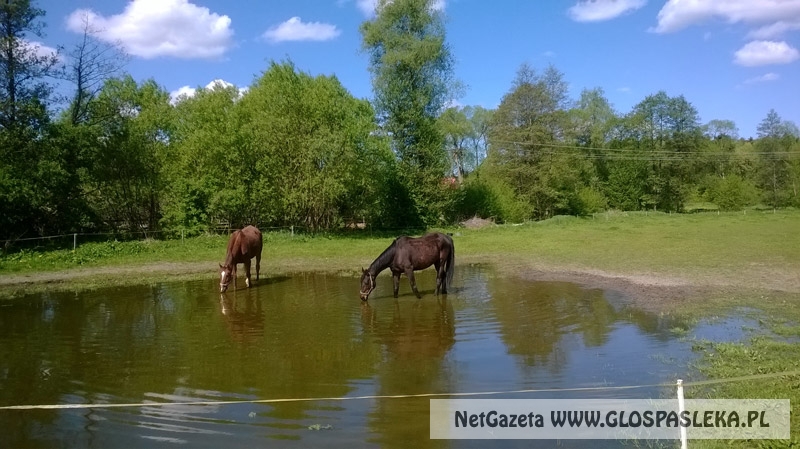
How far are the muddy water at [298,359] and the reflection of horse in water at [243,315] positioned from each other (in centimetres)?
5

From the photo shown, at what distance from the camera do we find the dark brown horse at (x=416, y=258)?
14.0m

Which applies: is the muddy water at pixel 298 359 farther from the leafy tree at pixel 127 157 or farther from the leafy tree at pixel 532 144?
the leafy tree at pixel 532 144

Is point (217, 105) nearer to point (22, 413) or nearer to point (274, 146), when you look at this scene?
point (274, 146)

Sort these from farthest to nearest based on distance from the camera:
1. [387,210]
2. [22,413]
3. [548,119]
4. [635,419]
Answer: [548,119] → [387,210] → [22,413] → [635,419]

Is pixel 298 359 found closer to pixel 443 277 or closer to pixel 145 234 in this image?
pixel 443 277

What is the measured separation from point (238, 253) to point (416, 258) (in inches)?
229

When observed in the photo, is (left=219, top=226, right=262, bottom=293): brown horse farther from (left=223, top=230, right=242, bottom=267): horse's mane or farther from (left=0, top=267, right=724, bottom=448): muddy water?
(left=0, top=267, right=724, bottom=448): muddy water

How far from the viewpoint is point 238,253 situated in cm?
1612

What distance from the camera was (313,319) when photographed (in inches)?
455

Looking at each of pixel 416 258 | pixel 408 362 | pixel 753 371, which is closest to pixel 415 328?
pixel 408 362

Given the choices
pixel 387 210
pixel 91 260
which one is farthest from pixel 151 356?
pixel 387 210

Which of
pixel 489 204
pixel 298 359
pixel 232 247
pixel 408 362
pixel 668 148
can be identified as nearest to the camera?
pixel 408 362

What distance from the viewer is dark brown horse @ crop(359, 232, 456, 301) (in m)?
14.0

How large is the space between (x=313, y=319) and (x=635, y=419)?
7396 mm
